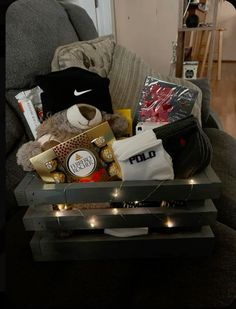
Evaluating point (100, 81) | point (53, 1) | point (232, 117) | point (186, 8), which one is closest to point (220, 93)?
point (232, 117)

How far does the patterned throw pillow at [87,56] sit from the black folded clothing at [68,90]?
147mm

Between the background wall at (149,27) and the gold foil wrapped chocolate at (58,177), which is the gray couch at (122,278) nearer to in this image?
the gold foil wrapped chocolate at (58,177)

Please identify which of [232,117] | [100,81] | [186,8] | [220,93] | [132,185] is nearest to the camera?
[132,185]

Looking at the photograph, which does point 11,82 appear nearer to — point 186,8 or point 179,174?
point 179,174

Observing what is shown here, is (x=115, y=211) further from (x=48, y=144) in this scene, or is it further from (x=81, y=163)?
(x=48, y=144)

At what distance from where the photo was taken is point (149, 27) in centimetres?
134

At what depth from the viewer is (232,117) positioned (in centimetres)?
225

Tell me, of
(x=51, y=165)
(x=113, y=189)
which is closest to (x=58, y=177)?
(x=51, y=165)

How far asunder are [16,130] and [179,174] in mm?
499

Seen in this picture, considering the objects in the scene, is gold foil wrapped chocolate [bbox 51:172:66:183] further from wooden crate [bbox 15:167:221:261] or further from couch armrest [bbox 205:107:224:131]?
couch armrest [bbox 205:107:224:131]

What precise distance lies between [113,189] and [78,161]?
0.11 m

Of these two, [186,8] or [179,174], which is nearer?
[179,174]

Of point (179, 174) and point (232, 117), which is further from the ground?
point (179, 174)

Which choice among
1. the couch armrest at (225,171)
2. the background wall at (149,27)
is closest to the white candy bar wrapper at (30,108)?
the couch armrest at (225,171)
